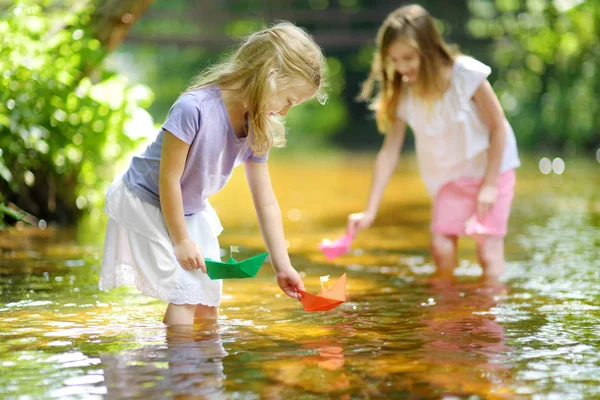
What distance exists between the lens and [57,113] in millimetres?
6043

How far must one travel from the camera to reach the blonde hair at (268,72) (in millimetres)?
3209

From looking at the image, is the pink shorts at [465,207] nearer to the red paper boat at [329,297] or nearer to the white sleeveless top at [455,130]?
the white sleeveless top at [455,130]

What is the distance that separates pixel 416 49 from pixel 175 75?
1056 inches

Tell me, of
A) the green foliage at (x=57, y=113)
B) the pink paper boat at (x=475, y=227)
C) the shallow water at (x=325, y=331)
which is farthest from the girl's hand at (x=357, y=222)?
the green foliage at (x=57, y=113)

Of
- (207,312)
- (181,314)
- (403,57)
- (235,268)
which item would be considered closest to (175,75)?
(403,57)

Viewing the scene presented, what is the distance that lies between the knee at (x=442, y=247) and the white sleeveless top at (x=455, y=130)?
281 millimetres

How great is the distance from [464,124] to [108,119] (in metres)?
2.74

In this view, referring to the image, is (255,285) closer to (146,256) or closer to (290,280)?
(290,280)

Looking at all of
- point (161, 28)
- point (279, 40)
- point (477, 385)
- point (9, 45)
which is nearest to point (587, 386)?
point (477, 385)

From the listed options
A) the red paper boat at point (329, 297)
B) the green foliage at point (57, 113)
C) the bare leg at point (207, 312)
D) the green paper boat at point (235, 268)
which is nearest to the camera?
the green paper boat at point (235, 268)

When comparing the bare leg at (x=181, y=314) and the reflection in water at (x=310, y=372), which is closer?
the reflection in water at (x=310, y=372)

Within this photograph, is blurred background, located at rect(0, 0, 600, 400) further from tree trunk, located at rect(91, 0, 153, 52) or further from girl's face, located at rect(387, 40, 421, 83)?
girl's face, located at rect(387, 40, 421, 83)

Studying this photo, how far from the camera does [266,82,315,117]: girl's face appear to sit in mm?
3227

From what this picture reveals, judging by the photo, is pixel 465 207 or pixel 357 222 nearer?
pixel 357 222
